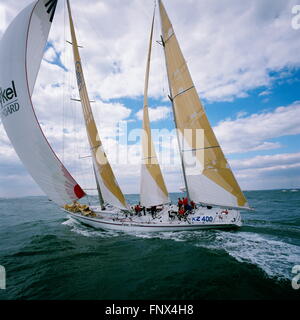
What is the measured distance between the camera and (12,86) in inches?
387

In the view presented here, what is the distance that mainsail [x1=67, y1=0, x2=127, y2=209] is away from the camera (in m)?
13.2

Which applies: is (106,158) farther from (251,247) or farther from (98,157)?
(251,247)

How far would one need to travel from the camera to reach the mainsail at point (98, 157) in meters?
13.2

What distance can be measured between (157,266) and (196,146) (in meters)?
7.05

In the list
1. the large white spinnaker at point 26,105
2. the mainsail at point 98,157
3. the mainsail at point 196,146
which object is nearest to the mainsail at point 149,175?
the mainsail at point 98,157

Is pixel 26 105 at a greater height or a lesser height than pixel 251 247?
greater

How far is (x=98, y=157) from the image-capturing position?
44.1 ft

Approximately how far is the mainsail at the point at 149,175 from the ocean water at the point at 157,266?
9.58ft

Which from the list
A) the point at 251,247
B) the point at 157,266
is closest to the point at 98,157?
the point at 157,266

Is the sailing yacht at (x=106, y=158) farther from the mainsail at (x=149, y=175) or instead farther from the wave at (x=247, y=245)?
the wave at (x=247, y=245)

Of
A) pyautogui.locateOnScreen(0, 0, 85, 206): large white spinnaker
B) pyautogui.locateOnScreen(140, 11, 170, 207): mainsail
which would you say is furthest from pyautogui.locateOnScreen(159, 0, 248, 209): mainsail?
pyautogui.locateOnScreen(0, 0, 85, 206): large white spinnaker

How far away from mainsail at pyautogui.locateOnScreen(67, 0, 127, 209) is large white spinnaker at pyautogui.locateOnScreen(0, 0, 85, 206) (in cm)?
251
